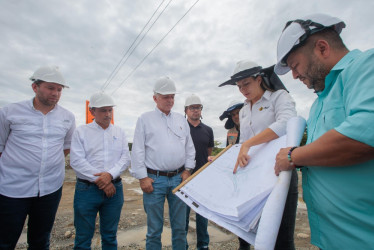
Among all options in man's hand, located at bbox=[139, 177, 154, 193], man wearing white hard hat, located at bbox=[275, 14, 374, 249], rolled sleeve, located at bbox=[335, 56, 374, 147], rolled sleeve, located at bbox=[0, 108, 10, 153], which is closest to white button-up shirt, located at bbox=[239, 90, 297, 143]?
man wearing white hard hat, located at bbox=[275, 14, 374, 249]

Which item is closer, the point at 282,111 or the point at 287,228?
the point at 287,228

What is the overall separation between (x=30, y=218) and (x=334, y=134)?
3148 millimetres

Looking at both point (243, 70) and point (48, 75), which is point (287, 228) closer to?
point (243, 70)

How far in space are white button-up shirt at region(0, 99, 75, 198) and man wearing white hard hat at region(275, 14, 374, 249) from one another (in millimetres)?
2604

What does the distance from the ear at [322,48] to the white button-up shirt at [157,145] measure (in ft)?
6.16

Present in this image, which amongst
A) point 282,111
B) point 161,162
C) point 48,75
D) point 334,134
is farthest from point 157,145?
point 334,134

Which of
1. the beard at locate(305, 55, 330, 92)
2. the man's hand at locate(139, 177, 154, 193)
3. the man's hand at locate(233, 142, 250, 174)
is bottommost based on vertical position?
the man's hand at locate(139, 177, 154, 193)

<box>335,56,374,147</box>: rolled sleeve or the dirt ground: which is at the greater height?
<box>335,56,374,147</box>: rolled sleeve

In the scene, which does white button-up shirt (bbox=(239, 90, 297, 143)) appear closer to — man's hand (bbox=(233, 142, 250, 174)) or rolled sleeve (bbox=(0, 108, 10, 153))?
man's hand (bbox=(233, 142, 250, 174))

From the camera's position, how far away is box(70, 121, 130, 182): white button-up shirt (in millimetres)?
2654

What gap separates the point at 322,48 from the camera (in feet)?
4.02

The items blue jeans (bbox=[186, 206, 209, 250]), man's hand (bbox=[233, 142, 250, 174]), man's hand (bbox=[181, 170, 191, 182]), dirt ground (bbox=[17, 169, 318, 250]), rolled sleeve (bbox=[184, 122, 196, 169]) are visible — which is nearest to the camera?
man's hand (bbox=[233, 142, 250, 174])

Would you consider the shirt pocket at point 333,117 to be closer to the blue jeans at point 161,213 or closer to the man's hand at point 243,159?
the man's hand at point 243,159

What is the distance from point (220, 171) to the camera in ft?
5.84
